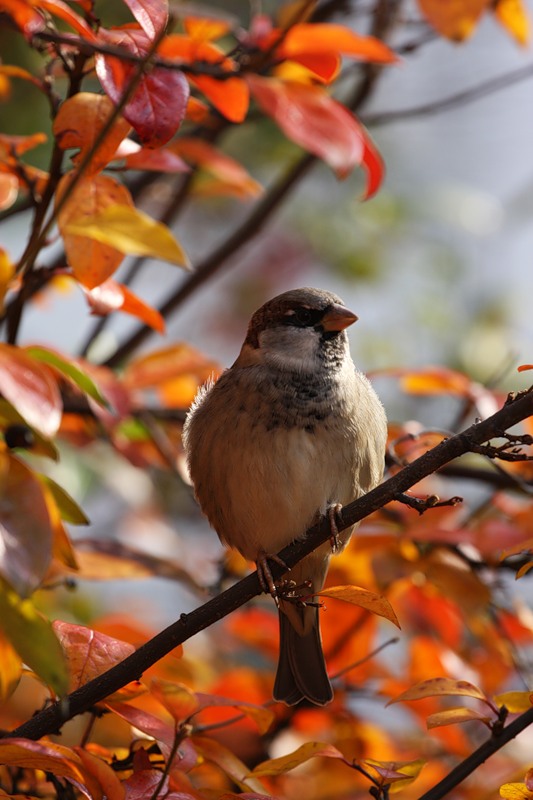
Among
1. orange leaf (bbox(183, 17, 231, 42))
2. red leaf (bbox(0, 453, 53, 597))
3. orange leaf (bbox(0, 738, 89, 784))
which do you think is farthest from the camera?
orange leaf (bbox(183, 17, 231, 42))

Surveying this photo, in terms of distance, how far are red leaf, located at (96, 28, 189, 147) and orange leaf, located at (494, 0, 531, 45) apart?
3.67ft

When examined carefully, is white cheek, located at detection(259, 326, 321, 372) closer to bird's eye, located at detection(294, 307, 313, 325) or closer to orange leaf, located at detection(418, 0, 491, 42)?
bird's eye, located at detection(294, 307, 313, 325)

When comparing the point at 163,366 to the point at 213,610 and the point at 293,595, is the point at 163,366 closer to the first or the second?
the point at 293,595

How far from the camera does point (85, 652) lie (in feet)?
4.67

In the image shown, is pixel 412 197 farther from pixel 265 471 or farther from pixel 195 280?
pixel 265 471

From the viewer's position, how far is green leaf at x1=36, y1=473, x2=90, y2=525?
4.70 feet

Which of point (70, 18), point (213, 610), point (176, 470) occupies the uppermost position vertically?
point (70, 18)

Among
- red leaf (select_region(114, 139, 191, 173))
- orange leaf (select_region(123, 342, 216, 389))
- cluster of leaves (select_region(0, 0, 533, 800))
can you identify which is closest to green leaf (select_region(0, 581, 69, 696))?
cluster of leaves (select_region(0, 0, 533, 800))

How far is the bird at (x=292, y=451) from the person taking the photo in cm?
222

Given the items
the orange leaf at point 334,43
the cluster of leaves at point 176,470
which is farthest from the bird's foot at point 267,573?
the orange leaf at point 334,43

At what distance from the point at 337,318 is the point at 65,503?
117 cm

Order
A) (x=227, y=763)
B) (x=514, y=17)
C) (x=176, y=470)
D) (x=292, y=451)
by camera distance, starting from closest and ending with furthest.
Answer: (x=227, y=763) < (x=292, y=451) < (x=514, y=17) < (x=176, y=470)

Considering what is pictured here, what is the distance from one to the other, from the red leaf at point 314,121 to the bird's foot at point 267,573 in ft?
2.38

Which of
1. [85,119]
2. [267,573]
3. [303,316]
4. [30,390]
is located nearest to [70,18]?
[85,119]
